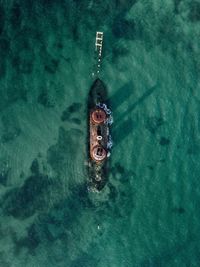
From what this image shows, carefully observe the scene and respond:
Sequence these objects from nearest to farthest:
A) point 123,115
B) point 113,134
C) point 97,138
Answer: point 97,138
point 113,134
point 123,115

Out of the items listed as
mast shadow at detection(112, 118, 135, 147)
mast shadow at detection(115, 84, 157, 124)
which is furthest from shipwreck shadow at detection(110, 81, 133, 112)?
mast shadow at detection(112, 118, 135, 147)

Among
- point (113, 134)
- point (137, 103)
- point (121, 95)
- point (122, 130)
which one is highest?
point (121, 95)

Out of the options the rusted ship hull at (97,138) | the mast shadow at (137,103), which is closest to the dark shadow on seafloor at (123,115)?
the mast shadow at (137,103)

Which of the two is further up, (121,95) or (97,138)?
(121,95)

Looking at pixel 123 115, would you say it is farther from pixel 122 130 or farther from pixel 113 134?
pixel 113 134

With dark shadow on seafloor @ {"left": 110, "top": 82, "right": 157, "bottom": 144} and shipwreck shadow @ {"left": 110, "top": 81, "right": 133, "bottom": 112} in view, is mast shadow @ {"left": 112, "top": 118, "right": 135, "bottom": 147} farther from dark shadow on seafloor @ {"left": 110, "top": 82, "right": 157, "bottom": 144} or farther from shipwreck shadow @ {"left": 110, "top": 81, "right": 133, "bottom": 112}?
shipwreck shadow @ {"left": 110, "top": 81, "right": 133, "bottom": 112}

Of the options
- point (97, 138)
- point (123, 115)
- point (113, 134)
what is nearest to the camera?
point (97, 138)

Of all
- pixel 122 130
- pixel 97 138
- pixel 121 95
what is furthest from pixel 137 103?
pixel 97 138

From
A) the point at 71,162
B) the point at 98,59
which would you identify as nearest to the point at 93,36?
the point at 98,59
